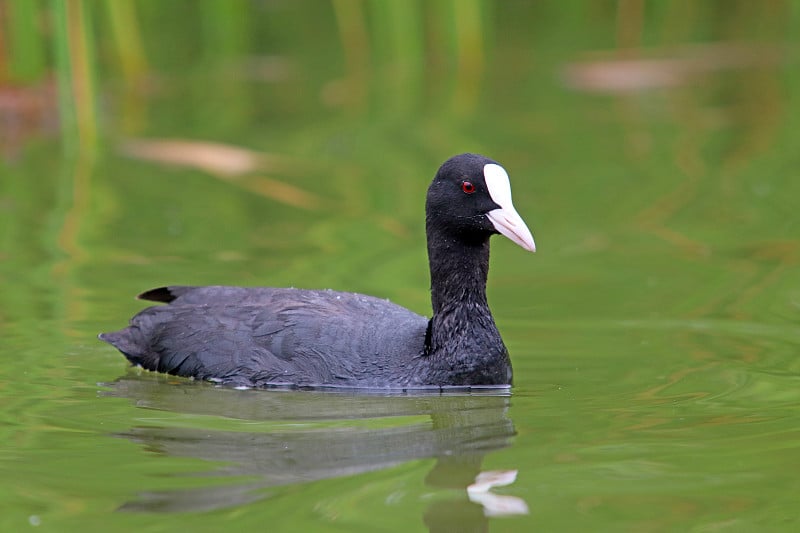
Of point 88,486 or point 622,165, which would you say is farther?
point 622,165

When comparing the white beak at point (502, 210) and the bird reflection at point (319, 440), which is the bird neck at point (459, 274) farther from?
the bird reflection at point (319, 440)

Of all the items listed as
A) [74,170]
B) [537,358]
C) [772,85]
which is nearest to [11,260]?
[74,170]

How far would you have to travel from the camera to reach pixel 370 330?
5.58 m

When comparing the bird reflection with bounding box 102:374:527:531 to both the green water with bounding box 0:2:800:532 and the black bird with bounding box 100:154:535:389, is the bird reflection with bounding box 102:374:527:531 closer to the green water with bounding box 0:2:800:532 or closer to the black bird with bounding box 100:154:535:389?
the green water with bounding box 0:2:800:532

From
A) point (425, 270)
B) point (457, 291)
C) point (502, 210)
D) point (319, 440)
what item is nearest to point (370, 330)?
point (457, 291)

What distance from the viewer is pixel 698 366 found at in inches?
217

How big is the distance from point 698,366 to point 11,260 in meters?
3.82

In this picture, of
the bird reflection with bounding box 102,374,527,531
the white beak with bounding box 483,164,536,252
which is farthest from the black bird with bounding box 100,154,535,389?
the bird reflection with bounding box 102,374,527,531

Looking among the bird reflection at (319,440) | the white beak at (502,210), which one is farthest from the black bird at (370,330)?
the bird reflection at (319,440)

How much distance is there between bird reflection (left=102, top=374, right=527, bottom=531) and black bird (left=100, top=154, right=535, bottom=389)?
0.39ft

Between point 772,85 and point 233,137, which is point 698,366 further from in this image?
point 772,85

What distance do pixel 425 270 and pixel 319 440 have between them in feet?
8.92

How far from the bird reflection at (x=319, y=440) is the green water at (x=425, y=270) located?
0.02 metres

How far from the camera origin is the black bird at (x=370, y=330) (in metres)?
5.43
